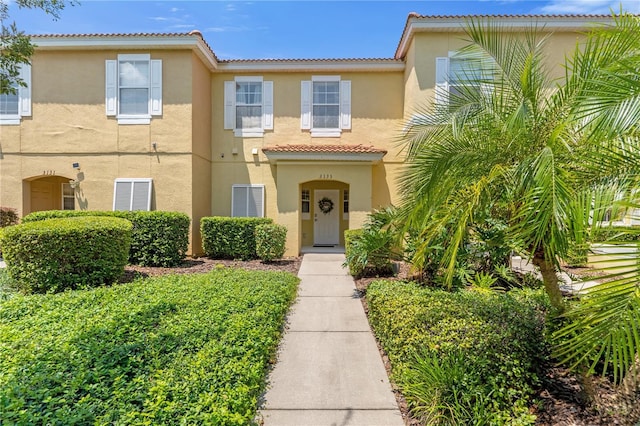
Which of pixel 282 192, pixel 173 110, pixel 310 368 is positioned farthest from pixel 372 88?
pixel 310 368

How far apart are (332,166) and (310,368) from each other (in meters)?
8.40

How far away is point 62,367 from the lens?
381 centimetres

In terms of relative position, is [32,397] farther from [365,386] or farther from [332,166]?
[332,166]

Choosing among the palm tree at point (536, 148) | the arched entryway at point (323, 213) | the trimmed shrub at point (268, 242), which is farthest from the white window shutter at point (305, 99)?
the palm tree at point (536, 148)

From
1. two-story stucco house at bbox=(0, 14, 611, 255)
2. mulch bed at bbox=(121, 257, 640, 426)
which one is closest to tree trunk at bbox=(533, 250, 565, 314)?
mulch bed at bbox=(121, 257, 640, 426)

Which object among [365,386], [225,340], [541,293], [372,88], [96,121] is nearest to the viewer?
[365,386]

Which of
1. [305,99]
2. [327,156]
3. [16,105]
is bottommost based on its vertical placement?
[327,156]

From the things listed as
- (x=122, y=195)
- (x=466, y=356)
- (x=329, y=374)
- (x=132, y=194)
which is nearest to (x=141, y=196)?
(x=132, y=194)

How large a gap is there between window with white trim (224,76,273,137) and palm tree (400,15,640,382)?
8.80 m

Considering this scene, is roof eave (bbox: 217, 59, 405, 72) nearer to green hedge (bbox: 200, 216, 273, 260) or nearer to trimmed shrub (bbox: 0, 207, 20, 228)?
green hedge (bbox: 200, 216, 273, 260)

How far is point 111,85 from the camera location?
1153cm

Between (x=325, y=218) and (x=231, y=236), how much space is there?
546 cm

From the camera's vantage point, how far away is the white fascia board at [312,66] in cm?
1258

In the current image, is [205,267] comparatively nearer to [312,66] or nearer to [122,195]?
[122,195]
